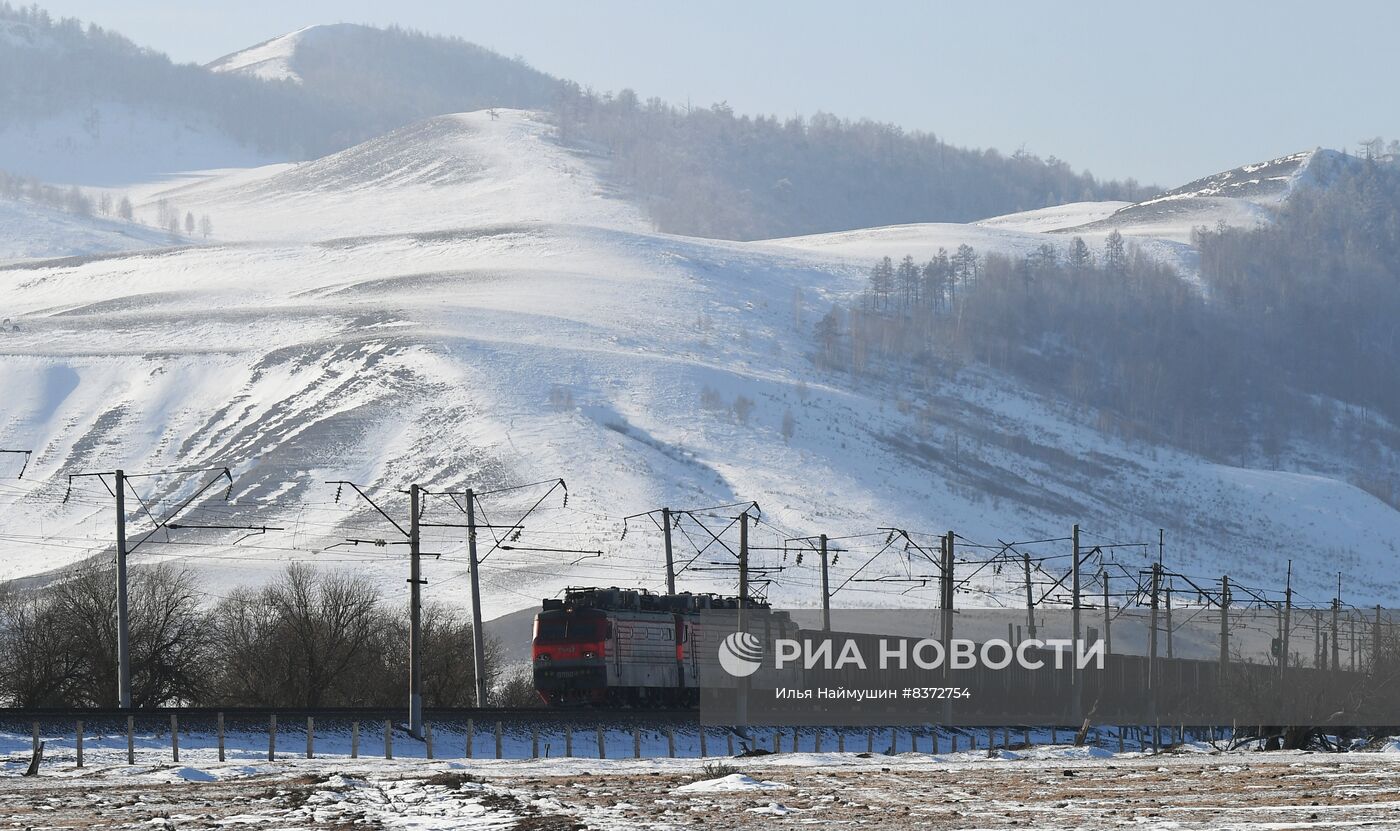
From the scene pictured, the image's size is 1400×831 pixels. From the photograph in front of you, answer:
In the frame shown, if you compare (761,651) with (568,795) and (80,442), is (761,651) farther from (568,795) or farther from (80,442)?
(80,442)

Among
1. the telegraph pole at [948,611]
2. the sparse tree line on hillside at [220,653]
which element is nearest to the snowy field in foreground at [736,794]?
the telegraph pole at [948,611]

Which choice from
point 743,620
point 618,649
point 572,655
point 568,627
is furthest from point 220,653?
point 743,620

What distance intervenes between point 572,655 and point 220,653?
23.0 metres

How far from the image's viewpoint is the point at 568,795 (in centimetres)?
2812

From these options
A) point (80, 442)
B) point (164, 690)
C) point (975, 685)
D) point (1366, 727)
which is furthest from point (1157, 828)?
point (80, 442)

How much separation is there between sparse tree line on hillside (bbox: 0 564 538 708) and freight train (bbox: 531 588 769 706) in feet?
47.8

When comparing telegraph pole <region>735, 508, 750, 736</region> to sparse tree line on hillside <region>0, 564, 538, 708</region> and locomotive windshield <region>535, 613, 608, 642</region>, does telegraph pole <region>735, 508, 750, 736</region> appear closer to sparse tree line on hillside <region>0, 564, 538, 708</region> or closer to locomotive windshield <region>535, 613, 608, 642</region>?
locomotive windshield <region>535, 613, 608, 642</region>

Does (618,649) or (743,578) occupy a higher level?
(743,578)

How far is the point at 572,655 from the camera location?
57.4 metres

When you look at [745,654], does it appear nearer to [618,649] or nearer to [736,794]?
[618,649]

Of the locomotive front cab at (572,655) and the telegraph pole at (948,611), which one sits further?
the locomotive front cab at (572,655)

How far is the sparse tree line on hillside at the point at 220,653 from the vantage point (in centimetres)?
6469

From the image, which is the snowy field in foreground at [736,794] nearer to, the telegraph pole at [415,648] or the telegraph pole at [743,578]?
the telegraph pole at [415,648]

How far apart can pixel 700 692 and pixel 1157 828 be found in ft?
133
